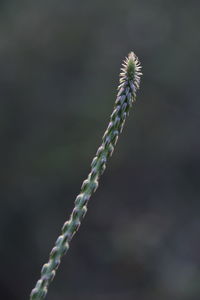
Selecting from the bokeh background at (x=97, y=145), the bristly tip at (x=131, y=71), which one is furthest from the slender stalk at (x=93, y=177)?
the bokeh background at (x=97, y=145)

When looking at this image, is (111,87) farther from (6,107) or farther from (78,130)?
(6,107)

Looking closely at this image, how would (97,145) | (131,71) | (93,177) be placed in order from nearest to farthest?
(93,177) < (131,71) < (97,145)

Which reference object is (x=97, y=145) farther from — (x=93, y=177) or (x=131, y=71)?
(x=93, y=177)

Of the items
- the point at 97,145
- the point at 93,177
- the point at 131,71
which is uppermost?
the point at 97,145

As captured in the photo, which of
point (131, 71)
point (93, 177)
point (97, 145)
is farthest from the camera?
point (97, 145)

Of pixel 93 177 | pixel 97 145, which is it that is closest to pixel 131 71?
pixel 93 177

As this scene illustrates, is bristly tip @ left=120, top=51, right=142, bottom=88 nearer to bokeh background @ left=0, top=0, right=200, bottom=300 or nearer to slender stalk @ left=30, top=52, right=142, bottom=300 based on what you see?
slender stalk @ left=30, top=52, right=142, bottom=300
